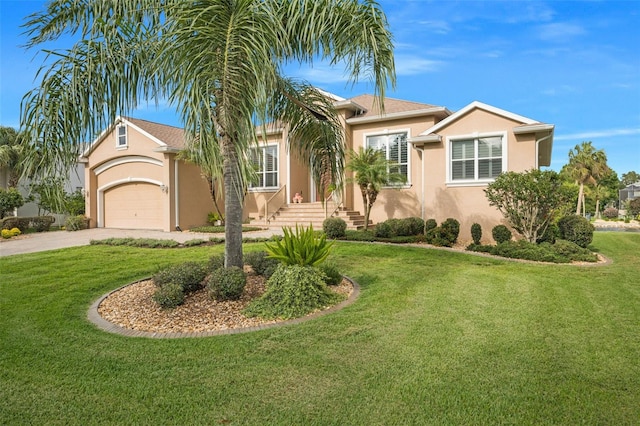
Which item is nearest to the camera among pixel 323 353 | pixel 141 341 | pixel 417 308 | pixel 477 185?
pixel 323 353

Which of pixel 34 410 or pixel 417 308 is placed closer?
A: pixel 34 410

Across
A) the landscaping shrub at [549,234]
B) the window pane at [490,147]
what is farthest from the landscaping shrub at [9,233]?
the landscaping shrub at [549,234]

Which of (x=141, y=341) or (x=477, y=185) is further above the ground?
(x=477, y=185)

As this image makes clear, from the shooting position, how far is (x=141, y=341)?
13.8 feet

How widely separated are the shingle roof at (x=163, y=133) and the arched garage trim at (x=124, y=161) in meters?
1.15

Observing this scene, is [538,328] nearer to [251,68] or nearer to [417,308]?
[417,308]

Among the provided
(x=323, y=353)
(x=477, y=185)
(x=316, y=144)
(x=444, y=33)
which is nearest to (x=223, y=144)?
(x=316, y=144)

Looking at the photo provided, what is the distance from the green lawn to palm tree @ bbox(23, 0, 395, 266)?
2.16 metres

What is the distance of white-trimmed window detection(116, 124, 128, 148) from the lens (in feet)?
61.4

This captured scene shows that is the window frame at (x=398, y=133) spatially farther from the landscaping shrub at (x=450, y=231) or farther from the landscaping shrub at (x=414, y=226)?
the landscaping shrub at (x=450, y=231)

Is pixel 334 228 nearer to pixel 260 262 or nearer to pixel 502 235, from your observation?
pixel 502 235

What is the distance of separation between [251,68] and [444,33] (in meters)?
8.78

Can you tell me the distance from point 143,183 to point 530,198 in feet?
57.0

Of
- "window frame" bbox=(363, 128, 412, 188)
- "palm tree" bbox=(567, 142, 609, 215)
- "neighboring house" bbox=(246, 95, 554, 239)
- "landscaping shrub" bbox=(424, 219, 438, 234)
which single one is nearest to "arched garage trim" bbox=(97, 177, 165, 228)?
"neighboring house" bbox=(246, 95, 554, 239)
